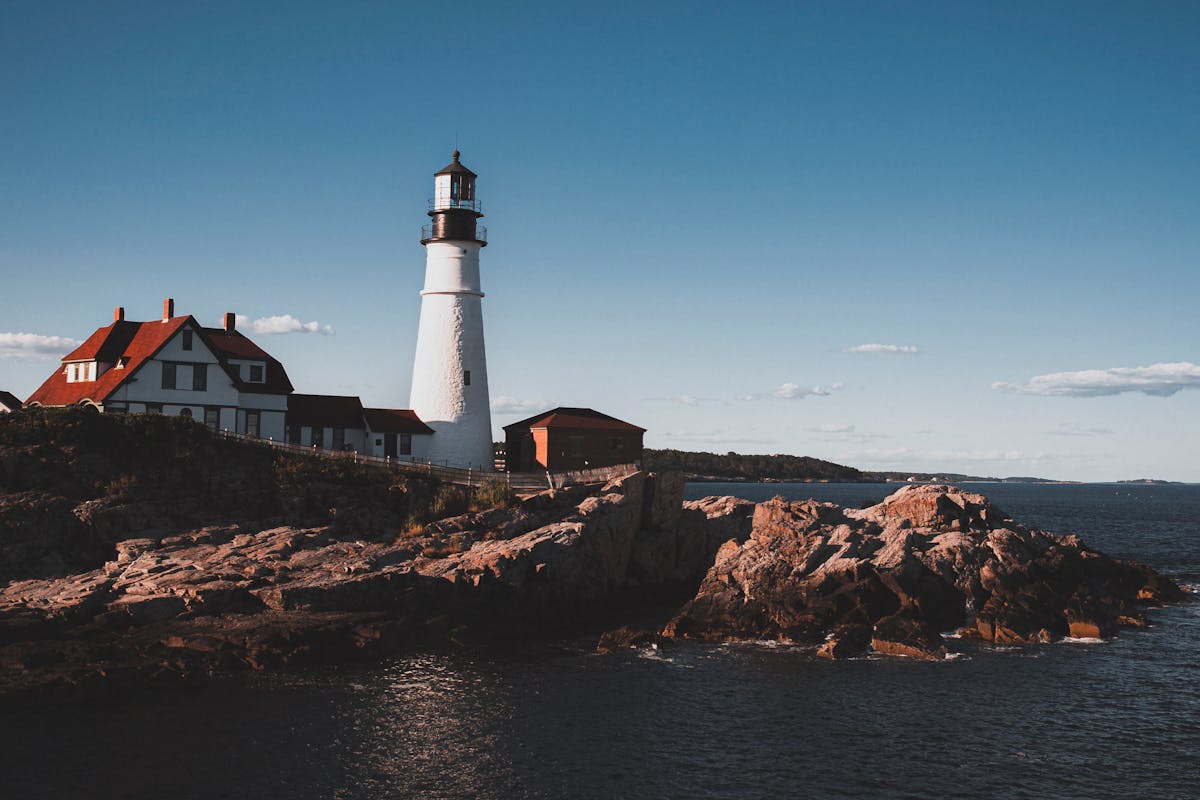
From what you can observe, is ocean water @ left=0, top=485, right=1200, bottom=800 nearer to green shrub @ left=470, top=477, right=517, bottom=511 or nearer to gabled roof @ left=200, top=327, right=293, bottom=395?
green shrub @ left=470, top=477, right=517, bottom=511

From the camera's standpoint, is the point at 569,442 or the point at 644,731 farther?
the point at 569,442

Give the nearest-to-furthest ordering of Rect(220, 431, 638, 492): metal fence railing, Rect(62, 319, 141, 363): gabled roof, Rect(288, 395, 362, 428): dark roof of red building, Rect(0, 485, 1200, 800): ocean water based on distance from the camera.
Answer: Rect(0, 485, 1200, 800): ocean water < Rect(220, 431, 638, 492): metal fence railing < Rect(62, 319, 141, 363): gabled roof < Rect(288, 395, 362, 428): dark roof of red building

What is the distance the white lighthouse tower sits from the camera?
54656 mm

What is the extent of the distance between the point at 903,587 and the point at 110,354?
40.1 metres

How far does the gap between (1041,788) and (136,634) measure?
26.8 metres

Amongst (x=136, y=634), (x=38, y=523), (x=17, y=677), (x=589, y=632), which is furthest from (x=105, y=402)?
(x=589, y=632)

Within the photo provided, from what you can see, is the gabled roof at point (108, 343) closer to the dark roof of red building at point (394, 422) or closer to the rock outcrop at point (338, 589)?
the dark roof of red building at point (394, 422)

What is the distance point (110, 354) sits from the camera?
53.1m

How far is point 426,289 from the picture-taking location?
5525 centimetres

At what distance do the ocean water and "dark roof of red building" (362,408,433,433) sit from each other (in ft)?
74.1

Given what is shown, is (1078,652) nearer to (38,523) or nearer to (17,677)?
(17,677)

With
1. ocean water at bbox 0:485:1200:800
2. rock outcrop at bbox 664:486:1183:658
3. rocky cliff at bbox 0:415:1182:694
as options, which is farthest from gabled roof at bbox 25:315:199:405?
rock outcrop at bbox 664:486:1183:658

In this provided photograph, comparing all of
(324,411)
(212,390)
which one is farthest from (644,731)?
(324,411)

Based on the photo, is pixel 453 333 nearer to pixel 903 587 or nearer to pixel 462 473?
pixel 462 473
